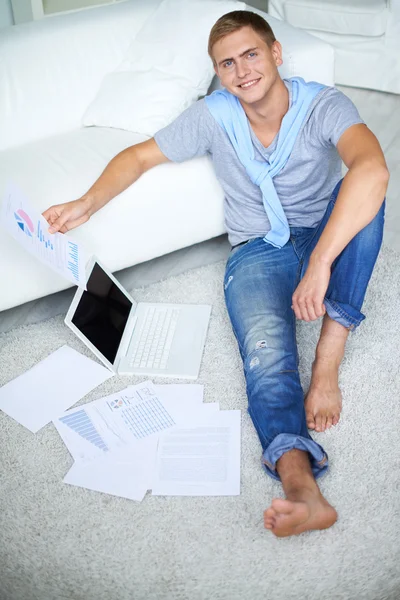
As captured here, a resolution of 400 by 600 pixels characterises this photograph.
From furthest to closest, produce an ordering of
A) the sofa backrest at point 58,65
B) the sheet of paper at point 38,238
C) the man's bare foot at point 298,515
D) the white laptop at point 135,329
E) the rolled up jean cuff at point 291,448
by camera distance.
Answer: the sofa backrest at point 58,65, the white laptop at point 135,329, the sheet of paper at point 38,238, the rolled up jean cuff at point 291,448, the man's bare foot at point 298,515

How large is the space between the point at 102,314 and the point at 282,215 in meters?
0.58

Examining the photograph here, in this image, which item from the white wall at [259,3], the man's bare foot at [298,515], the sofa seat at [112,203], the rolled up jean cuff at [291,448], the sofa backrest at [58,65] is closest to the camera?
the man's bare foot at [298,515]

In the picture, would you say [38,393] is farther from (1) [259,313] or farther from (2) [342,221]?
(2) [342,221]

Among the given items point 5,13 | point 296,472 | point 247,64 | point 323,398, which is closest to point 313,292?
point 323,398

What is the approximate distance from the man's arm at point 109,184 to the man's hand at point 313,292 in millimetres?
650

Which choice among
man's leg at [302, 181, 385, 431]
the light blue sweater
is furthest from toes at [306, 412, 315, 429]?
the light blue sweater

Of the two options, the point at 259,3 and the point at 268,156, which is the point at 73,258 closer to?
the point at 268,156

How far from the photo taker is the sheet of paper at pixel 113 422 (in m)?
1.66

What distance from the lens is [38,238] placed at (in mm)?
1666

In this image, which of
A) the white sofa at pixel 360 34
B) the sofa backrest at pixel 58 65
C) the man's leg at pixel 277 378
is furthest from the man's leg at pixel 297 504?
the white sofa at pixel 360 34

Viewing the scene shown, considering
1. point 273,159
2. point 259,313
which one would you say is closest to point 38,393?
point 259,313

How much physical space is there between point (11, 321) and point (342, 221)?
1.13 meters

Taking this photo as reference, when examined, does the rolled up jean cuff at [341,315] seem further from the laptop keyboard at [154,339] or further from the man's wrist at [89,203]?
the man's wrist at [89,203]

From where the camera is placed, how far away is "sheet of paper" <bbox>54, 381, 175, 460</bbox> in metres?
1.66
